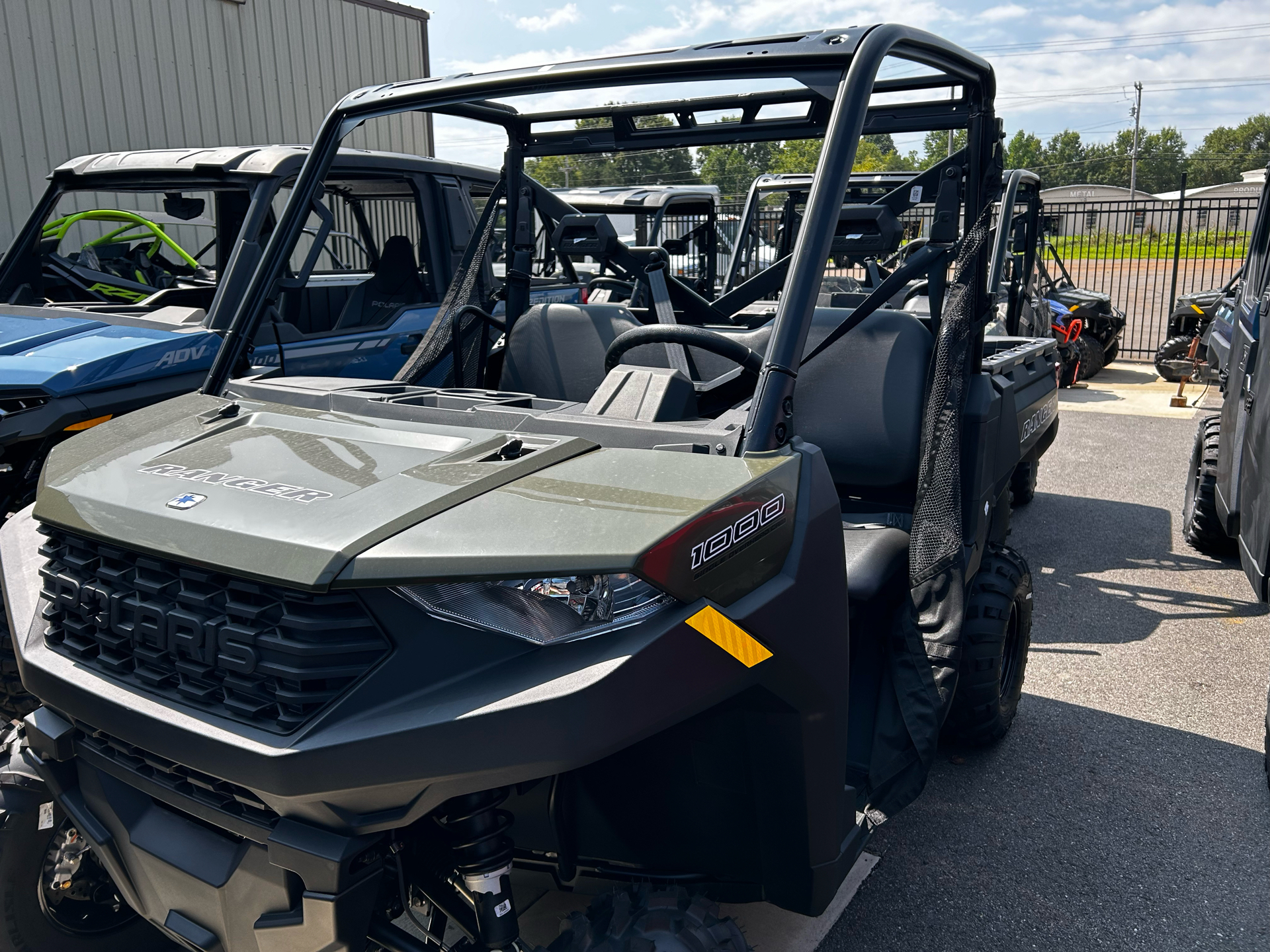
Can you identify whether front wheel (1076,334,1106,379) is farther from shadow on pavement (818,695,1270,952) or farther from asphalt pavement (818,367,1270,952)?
shadow on pavement (818,695,1270,952)

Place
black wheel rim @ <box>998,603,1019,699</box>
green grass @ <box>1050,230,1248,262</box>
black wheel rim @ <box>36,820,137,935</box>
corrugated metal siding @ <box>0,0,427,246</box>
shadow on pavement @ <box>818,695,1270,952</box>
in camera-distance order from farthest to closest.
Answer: green grass @ <box>1050,230,1248,262</box>
corrugated metal siding @ <box>0,0,427,246</box>
black wheel rim @ <box>998,603,1019,699</box>
shadow on pavement @ <box>818,695,1270,952</box>
black wheel rim @ <box>36,820,137,935</box>

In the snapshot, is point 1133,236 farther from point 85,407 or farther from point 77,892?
point 77,892

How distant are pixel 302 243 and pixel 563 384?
9755mm

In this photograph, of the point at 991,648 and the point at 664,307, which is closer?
the point at 664,307

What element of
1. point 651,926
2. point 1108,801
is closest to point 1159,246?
point 1108,801

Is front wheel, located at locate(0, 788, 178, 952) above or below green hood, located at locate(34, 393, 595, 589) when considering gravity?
below

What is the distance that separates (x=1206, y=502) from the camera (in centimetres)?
541

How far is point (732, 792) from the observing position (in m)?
2.01

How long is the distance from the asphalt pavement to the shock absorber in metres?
1.19

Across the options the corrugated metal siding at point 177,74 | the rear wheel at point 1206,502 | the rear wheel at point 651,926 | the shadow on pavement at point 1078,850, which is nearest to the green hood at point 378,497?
the rear wheel at point 651,926

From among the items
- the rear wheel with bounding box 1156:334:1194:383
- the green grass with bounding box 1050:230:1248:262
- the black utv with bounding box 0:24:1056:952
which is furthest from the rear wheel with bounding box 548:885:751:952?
the rear wheel with bounding box 1156:334:1194:383

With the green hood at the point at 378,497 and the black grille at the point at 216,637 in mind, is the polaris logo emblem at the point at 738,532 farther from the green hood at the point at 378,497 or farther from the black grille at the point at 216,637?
the black grille at the point at 216,637

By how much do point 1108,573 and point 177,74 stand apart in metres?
11.8

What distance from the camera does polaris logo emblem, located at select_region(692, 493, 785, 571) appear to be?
65.4 inches
